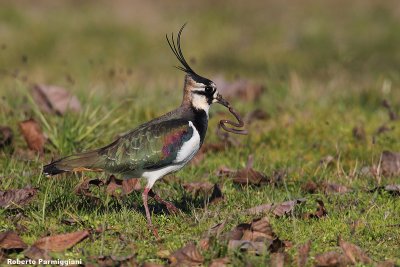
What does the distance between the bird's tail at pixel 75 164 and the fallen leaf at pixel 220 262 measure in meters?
1.76

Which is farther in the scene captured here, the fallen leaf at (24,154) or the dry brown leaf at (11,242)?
the fallen leaf at (24,154)

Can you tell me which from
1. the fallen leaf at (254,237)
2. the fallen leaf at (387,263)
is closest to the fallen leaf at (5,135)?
the fallen leaf at (254,237)

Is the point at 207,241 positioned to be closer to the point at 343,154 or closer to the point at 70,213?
the point at 70,213

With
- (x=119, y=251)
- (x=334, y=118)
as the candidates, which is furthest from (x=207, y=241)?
(x=334, y=118)

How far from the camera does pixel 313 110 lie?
9.94 metres

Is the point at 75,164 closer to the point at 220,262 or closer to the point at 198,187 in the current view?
the point at 198,187

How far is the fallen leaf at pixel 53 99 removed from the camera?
8.99 metres

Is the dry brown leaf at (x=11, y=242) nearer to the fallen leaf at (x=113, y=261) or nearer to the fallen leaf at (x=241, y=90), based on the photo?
the fallen leaf at (x=113, y=261)

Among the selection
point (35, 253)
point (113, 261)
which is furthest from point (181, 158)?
point (35, 253)

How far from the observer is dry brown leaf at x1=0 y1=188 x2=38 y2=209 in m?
6.02

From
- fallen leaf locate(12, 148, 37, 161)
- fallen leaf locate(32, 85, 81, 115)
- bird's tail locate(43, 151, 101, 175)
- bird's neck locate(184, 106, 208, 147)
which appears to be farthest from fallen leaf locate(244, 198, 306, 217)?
fallen leaf locate(32, 85, 81, 115)

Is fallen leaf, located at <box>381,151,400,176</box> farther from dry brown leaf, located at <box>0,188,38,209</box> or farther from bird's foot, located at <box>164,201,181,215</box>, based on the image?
dry brown leaf, located at <box>0,188,38,209</box>

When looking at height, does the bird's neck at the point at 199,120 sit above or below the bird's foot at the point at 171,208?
above

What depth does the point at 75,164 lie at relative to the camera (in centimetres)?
638
